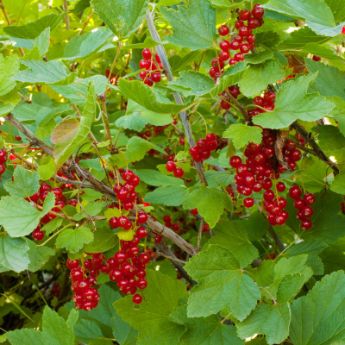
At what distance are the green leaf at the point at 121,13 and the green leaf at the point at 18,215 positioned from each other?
1.11ft

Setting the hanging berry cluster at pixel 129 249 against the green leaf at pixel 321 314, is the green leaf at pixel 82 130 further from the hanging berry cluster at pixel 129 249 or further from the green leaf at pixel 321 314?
the green leaf at pixel 321 314

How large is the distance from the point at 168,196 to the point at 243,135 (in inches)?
14.3

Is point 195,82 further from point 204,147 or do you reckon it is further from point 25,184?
point 25,184

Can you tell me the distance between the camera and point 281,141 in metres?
1.07

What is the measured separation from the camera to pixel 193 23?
109cm

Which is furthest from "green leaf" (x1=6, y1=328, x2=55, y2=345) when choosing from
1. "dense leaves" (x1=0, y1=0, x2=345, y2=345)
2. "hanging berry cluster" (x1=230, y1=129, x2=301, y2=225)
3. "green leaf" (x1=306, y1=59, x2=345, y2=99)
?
"green leaf" (x1=306, y1=59, x2=345, y2=99)

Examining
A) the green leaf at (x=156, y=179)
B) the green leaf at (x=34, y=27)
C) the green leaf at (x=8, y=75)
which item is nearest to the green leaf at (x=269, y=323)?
the green leaf at (x=156, y=179)

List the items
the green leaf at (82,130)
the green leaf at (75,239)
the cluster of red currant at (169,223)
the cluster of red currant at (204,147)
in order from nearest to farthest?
the green leaf at (82,130), the green leaf at (75,239), the cluster of red currant at (204,147), the cluster of red currant at (169,223)

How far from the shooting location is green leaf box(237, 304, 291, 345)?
0.89m

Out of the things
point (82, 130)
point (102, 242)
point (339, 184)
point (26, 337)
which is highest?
point (82, 130)

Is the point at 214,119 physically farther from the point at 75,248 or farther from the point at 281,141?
the point at 75,248

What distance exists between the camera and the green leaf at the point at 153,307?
46.2 inches

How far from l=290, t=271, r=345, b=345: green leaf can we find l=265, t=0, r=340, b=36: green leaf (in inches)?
17.5

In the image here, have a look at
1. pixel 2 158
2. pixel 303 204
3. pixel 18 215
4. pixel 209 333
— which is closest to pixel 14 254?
pixel 18 215
